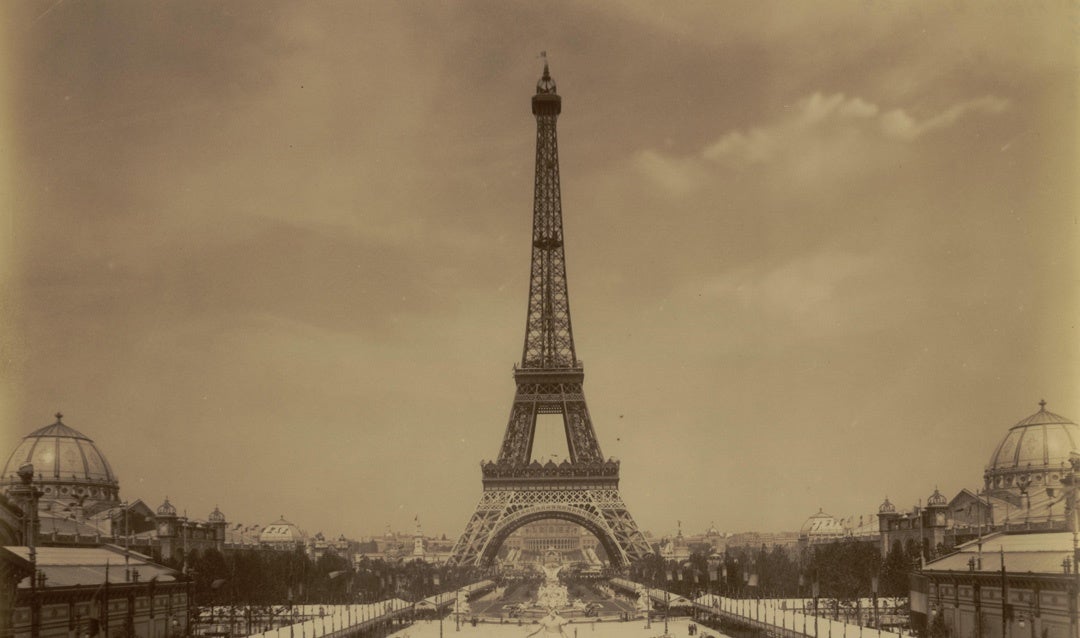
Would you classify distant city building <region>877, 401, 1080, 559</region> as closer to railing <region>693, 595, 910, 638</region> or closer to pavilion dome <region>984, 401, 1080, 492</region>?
pavilion dome <region>984, 401, 1080, 492</region>

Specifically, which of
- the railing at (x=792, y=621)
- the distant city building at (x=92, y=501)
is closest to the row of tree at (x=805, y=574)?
the railing at (x=792, y=621)

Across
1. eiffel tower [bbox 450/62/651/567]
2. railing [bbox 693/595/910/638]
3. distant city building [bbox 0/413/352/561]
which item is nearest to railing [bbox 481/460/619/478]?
eiffel tower [bbox 450/62/651/567]

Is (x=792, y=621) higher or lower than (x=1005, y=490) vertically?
lower

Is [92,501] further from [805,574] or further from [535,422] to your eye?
[805,574]

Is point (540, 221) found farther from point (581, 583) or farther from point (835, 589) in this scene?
point (581, 583)

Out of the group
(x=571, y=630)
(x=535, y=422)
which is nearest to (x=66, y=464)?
(x=535, y=422)
